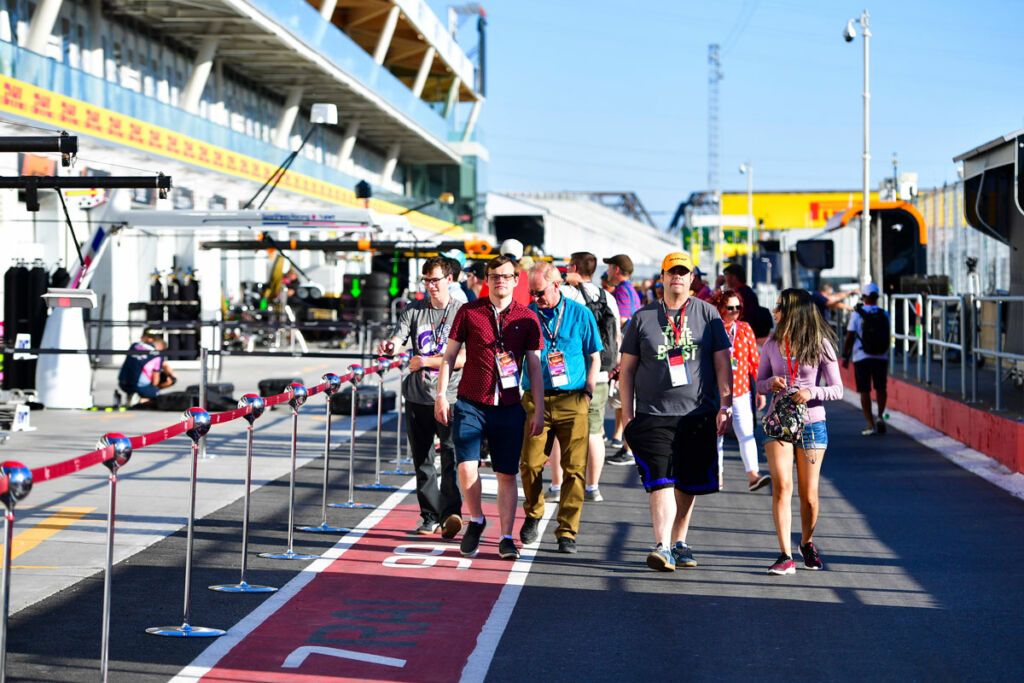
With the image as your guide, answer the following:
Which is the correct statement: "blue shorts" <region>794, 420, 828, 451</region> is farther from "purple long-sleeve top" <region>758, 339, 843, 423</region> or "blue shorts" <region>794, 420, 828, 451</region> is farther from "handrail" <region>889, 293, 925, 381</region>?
"handrail" <region>889, 293, 925, 381</region>

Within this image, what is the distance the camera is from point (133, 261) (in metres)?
28.1

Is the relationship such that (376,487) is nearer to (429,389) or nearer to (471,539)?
(429,389)

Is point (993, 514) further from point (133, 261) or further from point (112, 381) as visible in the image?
point (133, 261)

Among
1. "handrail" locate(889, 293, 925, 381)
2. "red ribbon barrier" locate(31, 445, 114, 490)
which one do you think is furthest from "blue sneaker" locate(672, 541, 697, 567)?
"handrail" locate(889, 293, 925, 381)

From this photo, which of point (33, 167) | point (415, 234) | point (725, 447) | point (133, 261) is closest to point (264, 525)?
point (725, 447)

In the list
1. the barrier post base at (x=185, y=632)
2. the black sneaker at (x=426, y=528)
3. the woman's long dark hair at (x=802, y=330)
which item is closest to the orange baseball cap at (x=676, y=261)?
the woman's long dark hair at (x=802, y=330)

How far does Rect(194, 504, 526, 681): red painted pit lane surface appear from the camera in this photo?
5723mm

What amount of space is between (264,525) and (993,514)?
539 centimetres

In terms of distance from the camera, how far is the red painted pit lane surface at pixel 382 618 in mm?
5723

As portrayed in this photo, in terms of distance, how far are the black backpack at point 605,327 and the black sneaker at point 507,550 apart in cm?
277

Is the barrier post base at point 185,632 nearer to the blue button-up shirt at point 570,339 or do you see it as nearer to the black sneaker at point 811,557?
the blue button-up shirt at point 570,339

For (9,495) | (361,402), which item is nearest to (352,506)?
(9,495)

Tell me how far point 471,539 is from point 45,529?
2.98 meters

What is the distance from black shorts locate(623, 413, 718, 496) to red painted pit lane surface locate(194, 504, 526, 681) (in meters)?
1.07
